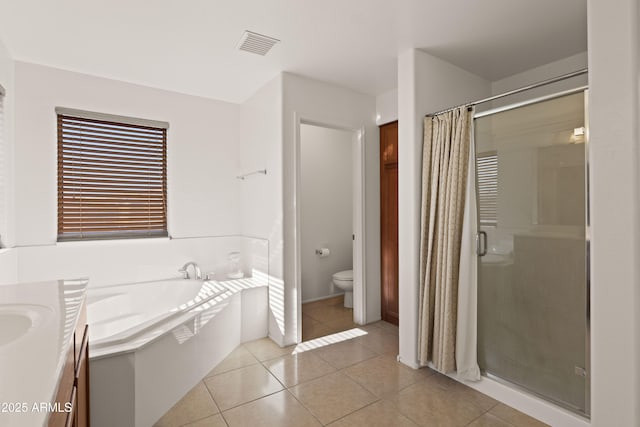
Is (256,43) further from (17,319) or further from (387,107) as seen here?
(17,319)

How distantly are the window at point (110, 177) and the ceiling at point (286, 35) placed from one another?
47 centimetres

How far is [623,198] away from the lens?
140 centimetres

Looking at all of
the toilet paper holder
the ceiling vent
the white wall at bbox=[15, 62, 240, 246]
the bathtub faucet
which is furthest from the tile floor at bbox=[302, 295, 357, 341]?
the ceiling vent

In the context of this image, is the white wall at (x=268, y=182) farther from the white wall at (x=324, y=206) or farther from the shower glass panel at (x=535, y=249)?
the shower glass panel at (x=535, y=249)

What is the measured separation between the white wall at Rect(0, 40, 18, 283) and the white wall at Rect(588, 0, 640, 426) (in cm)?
355

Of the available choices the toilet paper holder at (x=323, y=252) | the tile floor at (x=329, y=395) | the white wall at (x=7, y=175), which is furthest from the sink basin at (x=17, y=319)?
the toilet paper holder at (x=323, y=252)

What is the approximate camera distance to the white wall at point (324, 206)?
4.42 m

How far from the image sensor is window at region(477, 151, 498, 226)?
2.25 meters

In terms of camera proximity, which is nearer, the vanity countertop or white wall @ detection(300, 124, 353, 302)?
the vanity countertop

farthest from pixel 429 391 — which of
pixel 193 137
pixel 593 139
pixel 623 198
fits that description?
pixel 193 137

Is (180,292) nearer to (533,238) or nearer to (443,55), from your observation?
(533,238)

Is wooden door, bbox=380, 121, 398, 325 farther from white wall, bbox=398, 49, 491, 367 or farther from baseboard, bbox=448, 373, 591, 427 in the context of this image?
baseboard, bbox=448, 373, 591, 427

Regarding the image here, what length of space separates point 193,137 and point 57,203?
133 cm

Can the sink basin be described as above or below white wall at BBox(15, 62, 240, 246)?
below
